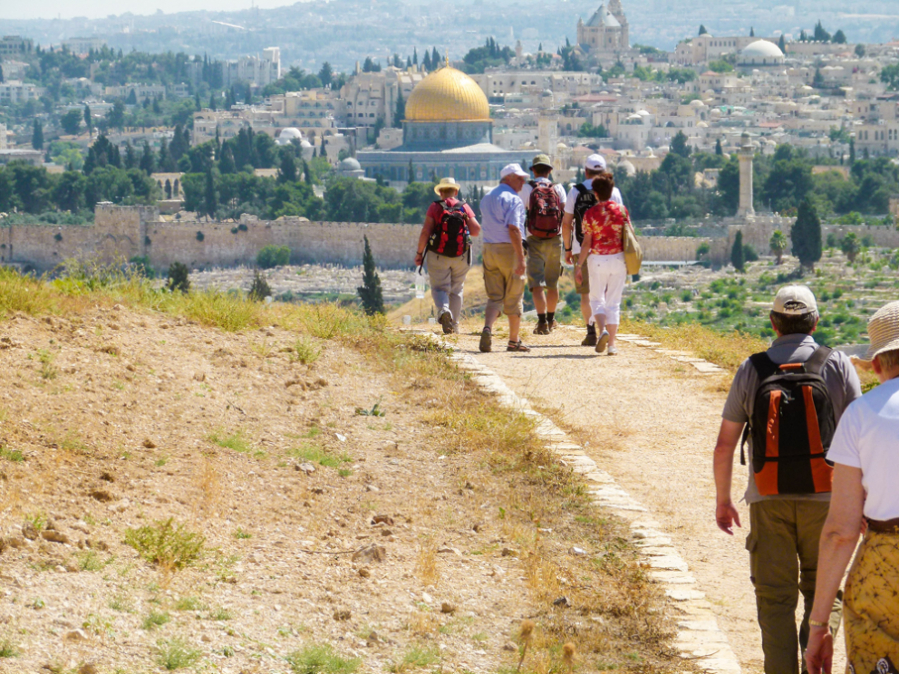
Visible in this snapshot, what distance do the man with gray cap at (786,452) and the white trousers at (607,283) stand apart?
3.74 metres

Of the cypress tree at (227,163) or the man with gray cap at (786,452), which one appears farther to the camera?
the cypress tree at (227,163)

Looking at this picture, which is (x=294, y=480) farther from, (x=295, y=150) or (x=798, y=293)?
(x=295, y=150)

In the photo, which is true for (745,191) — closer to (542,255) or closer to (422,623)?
(542,255)

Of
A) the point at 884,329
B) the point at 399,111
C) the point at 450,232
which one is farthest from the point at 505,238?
the point at 399,111

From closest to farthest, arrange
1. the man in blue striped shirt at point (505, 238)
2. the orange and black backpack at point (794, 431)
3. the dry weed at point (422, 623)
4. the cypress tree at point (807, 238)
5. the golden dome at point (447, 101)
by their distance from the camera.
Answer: the orange and black backpack at point (794, 431), the dry weed at point (422, 623), the man in blue striped shirt at point (505, 238), the cypress tree at point (807, 238), the golden dome at point (447, 101)

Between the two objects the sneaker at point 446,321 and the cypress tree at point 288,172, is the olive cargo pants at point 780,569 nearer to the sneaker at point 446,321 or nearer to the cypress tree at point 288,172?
the sneaker at point 446,321

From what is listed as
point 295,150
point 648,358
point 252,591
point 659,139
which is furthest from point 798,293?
point 659,139

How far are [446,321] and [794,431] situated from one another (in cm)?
496

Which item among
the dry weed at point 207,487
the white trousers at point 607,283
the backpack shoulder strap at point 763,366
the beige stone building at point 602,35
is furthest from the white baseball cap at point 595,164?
the beige stone building at point 602,35

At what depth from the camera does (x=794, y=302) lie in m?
3.92

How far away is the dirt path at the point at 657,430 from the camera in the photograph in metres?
4.89

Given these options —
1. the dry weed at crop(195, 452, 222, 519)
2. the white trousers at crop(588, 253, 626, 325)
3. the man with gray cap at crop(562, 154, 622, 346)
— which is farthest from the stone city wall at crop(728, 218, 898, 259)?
the dry weed at crop(195, 452, 222, 519)

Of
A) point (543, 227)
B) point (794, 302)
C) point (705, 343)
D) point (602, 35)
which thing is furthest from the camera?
point (602, 35)

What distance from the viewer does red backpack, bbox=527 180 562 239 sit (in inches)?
329
